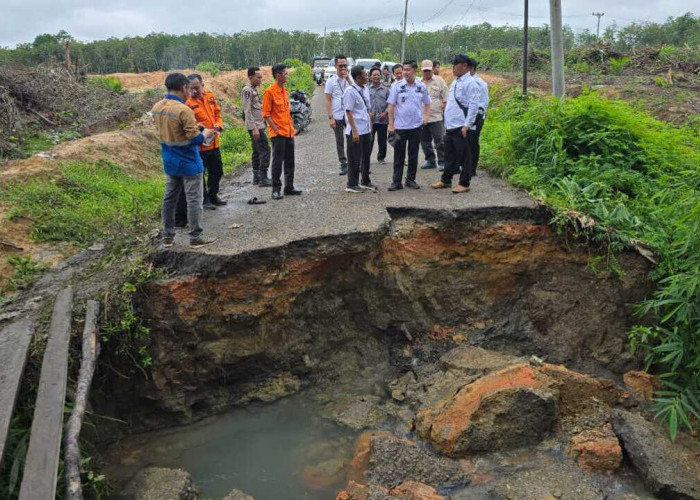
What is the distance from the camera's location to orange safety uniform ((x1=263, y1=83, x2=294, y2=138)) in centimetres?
648

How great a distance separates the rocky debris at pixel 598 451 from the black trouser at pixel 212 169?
195 inches

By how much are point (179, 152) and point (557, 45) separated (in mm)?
6783

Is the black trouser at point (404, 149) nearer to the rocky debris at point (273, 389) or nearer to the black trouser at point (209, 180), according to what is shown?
the black trouser at point (209, 180)

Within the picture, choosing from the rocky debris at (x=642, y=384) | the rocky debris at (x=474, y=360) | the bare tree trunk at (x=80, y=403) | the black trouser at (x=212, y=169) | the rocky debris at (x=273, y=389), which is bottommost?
the rocky debris at (x=273, y=389)

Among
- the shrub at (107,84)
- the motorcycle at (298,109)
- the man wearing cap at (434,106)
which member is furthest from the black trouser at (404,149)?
the shrub at (107,84)

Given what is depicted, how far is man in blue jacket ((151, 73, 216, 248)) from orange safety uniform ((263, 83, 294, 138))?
63.0 inches

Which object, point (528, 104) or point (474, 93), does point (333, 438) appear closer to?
point (474, 93)

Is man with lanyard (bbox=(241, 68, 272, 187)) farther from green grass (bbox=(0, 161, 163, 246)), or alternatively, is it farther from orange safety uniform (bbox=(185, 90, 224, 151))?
green grass (bbox=(0, 161, 163, 246))

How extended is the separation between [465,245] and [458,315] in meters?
0.85

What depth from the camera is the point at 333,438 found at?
5156 millimetres

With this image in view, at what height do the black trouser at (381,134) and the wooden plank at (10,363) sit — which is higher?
the black trouser at (381,134)

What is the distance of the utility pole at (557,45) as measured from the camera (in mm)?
8398

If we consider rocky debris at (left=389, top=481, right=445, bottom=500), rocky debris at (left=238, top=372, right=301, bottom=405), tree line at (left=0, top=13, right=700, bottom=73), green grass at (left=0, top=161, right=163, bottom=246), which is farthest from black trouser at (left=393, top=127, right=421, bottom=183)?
tree line at (left=0, top=13, right=700, bottom=73)

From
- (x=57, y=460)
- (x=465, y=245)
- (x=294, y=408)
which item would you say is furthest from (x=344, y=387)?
(x=57, y=460)
